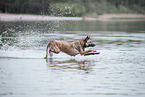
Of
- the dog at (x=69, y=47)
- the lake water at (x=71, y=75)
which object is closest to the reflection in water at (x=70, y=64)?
the lake water at (x=71, y=75)

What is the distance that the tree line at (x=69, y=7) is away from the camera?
2542 inches

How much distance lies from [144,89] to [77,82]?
1992mm

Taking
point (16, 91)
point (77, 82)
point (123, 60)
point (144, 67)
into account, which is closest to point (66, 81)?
point (77, 82)

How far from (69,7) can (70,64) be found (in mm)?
58387

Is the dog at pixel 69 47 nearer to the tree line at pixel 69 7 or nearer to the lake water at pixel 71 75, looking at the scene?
the lake water at pixel 71 75

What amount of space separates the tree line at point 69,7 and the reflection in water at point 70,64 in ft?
120

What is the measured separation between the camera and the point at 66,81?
1138cm

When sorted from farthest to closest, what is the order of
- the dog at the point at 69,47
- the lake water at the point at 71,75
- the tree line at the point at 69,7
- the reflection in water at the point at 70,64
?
the tree line at the point at 69,7 < the dog at the point at 69,47 < the reflection in water at the point at 70,64 < the lake water at the point at 71,75

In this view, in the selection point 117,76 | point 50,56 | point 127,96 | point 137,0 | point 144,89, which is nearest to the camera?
point 127,96

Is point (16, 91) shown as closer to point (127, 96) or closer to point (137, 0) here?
point (127, 96)

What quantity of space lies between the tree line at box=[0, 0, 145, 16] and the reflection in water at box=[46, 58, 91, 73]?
36469 millimetres

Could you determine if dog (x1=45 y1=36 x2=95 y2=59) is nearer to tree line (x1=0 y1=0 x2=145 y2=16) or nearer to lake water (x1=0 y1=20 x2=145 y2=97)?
lake water (x1=0 y1=20 x2=145 y2=97)

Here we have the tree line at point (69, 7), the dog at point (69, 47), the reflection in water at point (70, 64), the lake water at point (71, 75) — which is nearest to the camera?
the lake water at point (71, 75)

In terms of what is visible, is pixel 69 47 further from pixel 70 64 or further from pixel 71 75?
pixel 71 75
